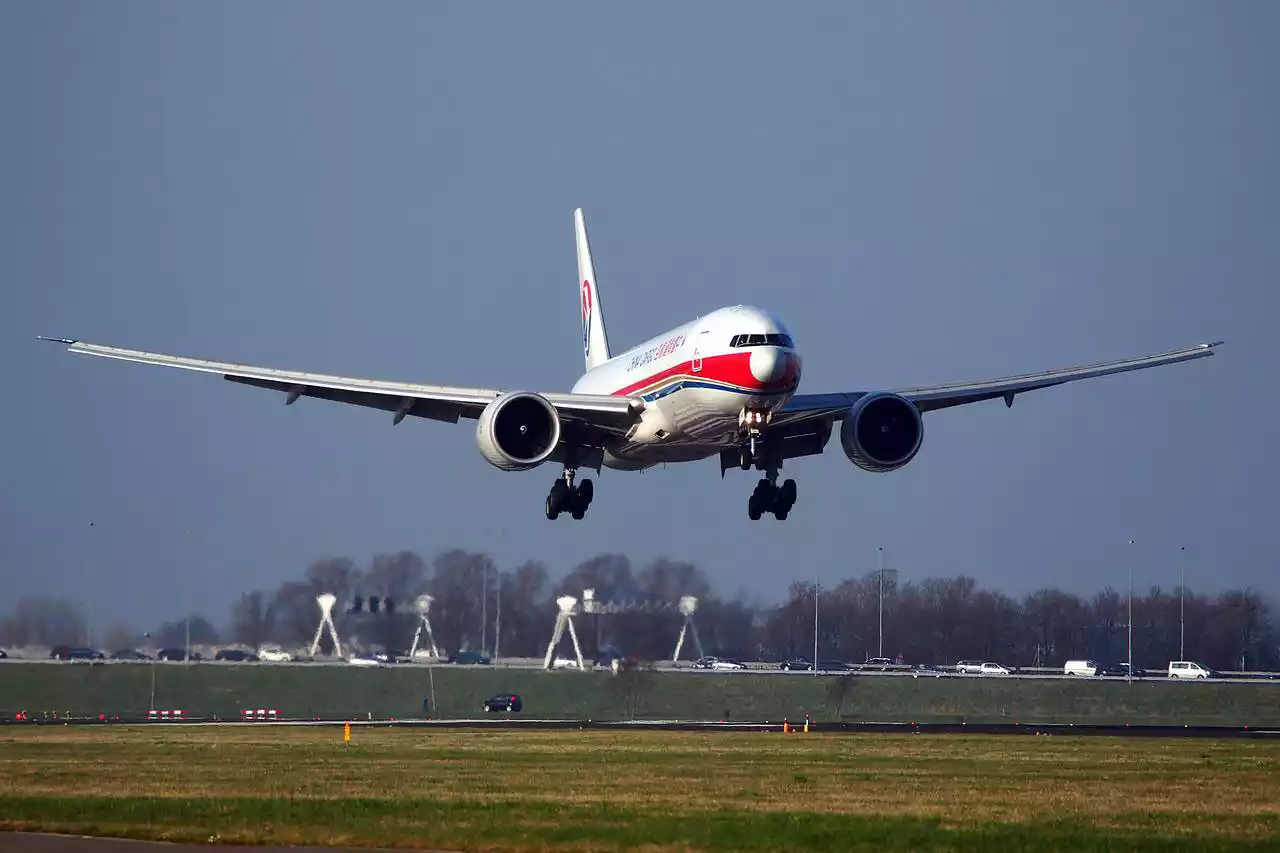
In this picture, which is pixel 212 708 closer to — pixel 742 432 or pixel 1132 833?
pixel 742 432

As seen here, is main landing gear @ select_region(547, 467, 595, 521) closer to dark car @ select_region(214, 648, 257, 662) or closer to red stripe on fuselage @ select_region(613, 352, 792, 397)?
red stripe on fuselage @ select_region(613, 352, 792, 397)

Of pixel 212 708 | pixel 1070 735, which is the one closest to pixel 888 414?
pixel 1070 735

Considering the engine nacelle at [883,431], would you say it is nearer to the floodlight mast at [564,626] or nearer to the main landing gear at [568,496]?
the main landing gear at [568,496]

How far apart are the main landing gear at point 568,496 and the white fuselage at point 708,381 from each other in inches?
111

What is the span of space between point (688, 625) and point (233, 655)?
21828 mm

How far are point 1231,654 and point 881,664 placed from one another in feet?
71.3

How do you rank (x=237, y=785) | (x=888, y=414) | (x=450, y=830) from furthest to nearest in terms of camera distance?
(x=888, y=414) < (x=237, y=785) < (x=450, y=830)

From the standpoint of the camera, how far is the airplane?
46.8 m

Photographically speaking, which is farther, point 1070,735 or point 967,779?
point 1070,735

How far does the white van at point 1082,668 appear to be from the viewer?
104 m

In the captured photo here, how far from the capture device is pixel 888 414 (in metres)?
52.4

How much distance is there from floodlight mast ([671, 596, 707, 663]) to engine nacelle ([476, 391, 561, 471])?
34.2 m

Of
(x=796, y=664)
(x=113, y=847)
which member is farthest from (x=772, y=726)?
(x=113, y=847)

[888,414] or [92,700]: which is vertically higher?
[888,414]
